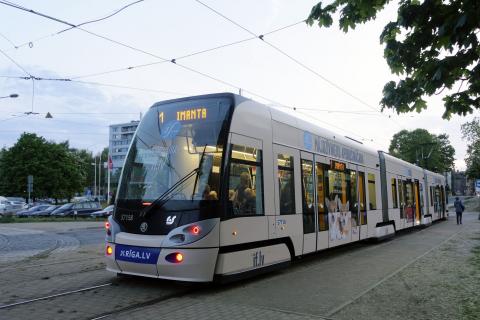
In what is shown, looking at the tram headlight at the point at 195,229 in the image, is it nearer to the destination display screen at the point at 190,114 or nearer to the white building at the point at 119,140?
the destination display screen at the point at 190,114

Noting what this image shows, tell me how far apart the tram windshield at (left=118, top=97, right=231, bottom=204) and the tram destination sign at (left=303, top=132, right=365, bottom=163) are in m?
3.41

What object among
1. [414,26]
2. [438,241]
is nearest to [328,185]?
[414,26]

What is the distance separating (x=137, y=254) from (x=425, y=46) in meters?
5.14

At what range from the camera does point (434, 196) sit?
28.4 m

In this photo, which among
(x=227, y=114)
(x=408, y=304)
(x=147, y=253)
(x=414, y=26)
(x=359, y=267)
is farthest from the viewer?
(x=359, y=267)

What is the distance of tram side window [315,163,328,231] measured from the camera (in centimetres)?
1061

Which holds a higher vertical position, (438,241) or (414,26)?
(414,26)

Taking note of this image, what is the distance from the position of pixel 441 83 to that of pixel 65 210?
3682cm

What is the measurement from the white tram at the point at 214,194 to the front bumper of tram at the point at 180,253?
0.05ft

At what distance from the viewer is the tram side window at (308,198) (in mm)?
9898

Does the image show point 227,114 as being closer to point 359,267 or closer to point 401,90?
point 401,90

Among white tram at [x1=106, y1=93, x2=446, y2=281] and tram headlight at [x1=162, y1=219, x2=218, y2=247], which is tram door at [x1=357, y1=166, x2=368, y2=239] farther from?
tram headlight at [x1=162, y1=219, x2=218, y2=247]

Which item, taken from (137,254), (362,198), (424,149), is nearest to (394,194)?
(362,198)

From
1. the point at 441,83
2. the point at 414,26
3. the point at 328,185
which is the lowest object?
the point at 328,185
